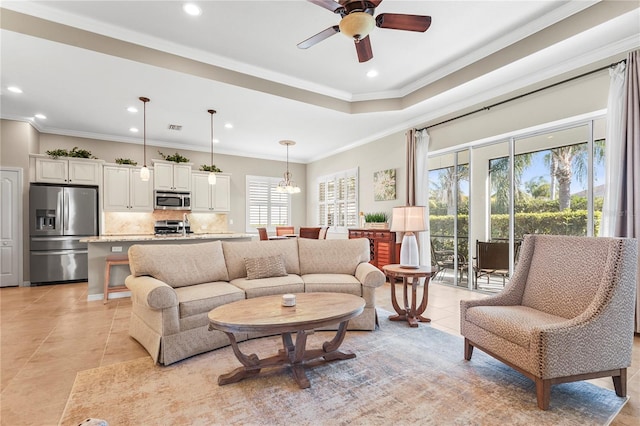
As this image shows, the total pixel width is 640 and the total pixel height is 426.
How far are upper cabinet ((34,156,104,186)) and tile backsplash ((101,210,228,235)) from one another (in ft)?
2.78

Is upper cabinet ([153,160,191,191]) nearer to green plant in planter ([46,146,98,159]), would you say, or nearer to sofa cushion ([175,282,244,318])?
green plant in planter ([46,146,98,159])

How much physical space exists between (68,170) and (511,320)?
732 centimetres

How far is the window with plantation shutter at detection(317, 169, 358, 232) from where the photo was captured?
7.40 meters

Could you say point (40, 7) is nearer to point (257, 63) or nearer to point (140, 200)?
point (257, 63)

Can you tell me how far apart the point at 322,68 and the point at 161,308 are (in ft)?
11.7

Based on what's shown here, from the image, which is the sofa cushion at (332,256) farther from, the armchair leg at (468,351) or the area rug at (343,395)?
the armchair leg at (468,351)

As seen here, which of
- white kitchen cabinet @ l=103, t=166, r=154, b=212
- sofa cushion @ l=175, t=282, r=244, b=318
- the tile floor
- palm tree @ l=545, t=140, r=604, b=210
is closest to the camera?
the tile floor

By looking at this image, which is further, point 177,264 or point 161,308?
point 177,264

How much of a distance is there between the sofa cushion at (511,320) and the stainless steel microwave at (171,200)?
20.5ft

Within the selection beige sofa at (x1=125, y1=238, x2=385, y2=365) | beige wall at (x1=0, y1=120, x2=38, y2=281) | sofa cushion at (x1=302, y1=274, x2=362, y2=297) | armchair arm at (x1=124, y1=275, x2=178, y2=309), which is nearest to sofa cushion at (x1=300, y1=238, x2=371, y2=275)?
beige sofa at (x1=125, y1=238, x2=385, y2=365)

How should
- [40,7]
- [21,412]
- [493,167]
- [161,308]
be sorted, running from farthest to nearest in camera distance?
[493,167]
[40,7]
[161,308]
[21,412]

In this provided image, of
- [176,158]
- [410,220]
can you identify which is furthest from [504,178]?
[176,158]

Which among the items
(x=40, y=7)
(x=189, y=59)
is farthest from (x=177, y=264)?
(x=40, y=7)

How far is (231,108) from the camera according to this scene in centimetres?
509
